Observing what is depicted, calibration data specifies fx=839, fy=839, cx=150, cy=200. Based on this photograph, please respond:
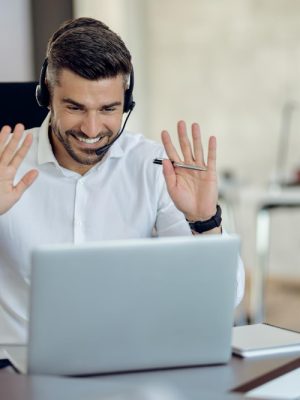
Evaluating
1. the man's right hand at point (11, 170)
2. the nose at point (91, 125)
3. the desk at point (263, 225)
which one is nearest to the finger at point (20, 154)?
the man's right hand at point (11, 170)

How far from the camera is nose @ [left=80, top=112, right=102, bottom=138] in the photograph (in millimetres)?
1734

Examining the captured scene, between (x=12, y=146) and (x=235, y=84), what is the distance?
314 centimetres

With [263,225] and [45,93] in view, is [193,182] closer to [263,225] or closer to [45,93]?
[45,93]

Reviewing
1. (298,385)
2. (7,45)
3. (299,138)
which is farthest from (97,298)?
(299,138)

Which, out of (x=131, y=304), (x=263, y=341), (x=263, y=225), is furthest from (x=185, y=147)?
(x=263, y=225)

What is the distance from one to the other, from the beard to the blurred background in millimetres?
2400

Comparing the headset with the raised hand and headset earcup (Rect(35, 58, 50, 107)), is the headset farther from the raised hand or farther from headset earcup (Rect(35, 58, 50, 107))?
the raised hand

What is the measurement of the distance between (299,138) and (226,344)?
3.34 meters

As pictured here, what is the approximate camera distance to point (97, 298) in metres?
1.15

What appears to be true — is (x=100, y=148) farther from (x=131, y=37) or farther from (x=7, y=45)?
(x=131, y=37)

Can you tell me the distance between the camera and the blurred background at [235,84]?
14.6 ft

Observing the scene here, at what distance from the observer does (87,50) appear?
5.62ft

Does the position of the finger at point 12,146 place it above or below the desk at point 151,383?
above

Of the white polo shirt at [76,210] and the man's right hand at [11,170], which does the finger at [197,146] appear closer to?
the white polo shirt at [76,210]
